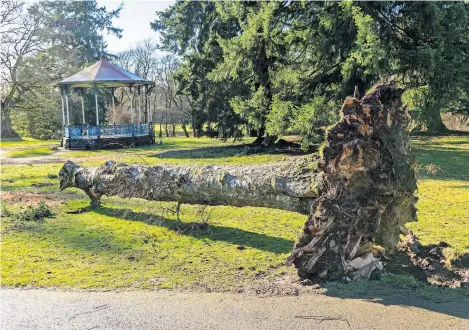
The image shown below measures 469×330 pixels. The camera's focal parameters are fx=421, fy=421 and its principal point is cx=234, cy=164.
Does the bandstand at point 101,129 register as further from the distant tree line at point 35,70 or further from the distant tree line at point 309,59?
the distant tree line at point 35,70

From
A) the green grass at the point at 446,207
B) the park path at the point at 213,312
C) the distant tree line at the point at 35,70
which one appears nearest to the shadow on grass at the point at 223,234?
the park path at the point at 213,312

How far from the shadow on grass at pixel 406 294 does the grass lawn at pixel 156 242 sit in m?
0.80

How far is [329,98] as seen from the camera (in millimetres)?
16312

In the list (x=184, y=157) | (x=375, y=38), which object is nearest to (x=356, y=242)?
(x=375, y=38)

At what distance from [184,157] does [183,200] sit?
12316 mm

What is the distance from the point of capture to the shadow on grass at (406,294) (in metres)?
3.84

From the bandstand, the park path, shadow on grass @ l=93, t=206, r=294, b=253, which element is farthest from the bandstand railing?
the park path

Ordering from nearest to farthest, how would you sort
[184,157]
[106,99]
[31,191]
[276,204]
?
[276,204], [31,191], [184,157], [106,99]

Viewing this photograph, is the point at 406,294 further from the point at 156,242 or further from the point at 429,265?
the point at 156,242

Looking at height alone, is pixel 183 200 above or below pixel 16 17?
below

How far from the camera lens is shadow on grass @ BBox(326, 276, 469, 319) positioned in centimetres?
384

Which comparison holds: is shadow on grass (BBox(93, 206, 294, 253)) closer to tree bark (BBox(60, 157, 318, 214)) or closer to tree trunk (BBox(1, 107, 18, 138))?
tree bark (BBox(60, 157, 318, 214))

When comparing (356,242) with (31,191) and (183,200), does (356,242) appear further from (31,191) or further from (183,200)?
(31,191)

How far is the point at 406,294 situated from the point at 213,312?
190 centimetres
